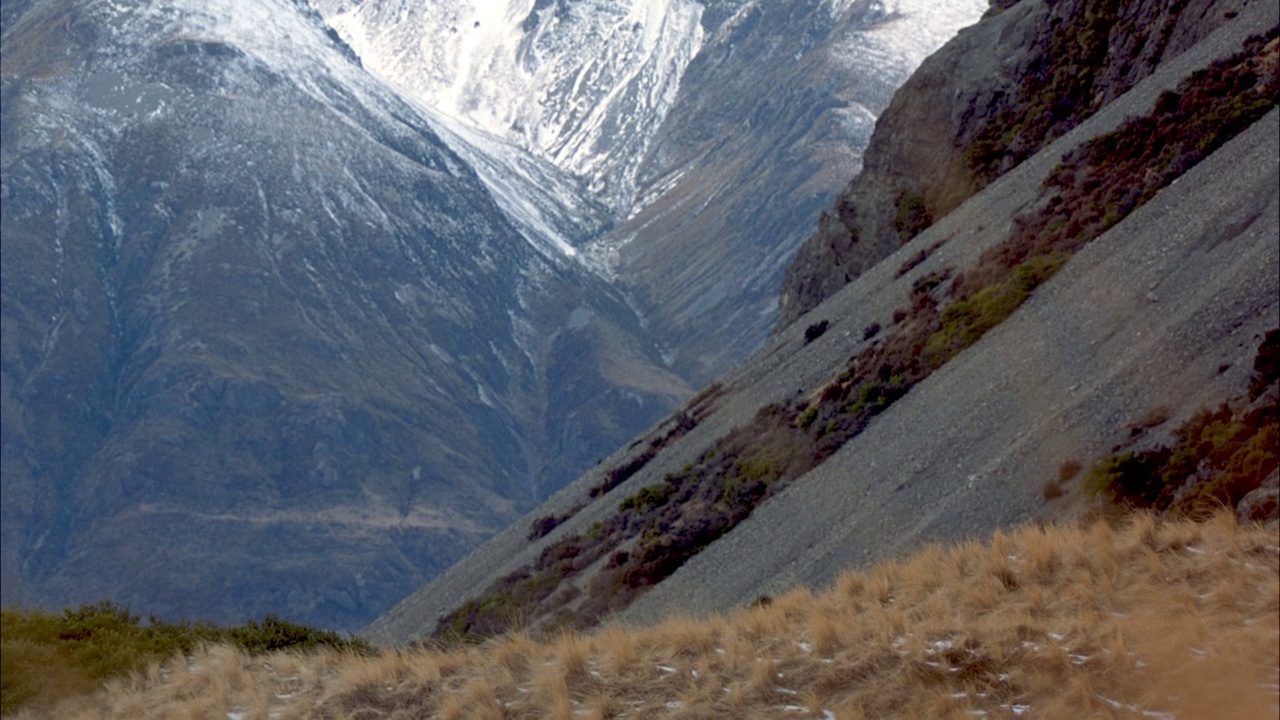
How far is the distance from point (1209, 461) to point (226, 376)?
152 m

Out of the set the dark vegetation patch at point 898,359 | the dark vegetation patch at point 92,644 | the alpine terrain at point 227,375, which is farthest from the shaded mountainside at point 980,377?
the alpine terrain at point 227,375

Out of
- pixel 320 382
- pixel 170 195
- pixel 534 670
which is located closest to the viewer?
pixel 534 670

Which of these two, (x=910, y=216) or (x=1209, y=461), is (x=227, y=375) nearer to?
(x=910, y=216)

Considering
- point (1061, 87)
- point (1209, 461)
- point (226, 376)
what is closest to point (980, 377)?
point (1209, 461)

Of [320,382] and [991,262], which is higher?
[991,262]

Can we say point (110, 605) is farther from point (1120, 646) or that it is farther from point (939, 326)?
point (939, 326)

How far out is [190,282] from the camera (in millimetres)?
174375

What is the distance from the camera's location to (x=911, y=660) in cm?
1338

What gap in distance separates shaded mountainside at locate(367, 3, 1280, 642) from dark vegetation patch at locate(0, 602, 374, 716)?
9.78 meters

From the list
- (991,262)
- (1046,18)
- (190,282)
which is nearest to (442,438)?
(190,282)

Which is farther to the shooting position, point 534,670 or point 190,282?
point 190,282

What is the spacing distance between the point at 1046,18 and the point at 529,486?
130011 millimetres

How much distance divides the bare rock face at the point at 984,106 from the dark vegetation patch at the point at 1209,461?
83.6ft

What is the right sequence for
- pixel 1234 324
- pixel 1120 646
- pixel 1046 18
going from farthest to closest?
pixel 1046 18 < pixel 1234 324 < pixel 1120 646
